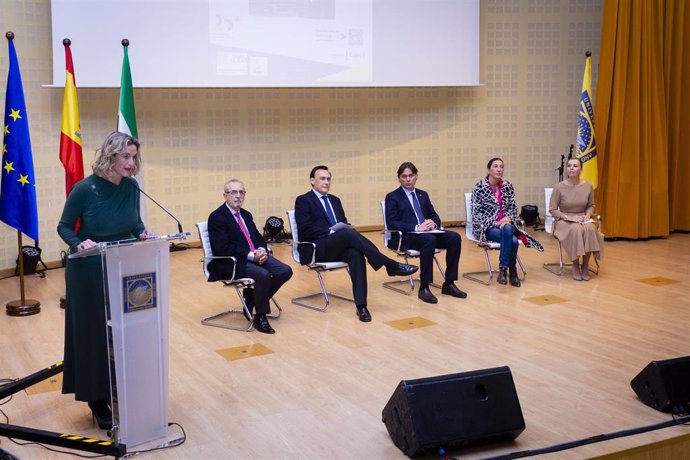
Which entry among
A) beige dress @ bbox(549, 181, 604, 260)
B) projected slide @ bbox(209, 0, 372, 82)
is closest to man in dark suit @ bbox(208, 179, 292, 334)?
beige dress @ bbox(549, 181, 604, 260)

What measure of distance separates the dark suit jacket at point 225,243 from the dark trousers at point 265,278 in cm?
10

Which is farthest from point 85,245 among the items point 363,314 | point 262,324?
point 363,314

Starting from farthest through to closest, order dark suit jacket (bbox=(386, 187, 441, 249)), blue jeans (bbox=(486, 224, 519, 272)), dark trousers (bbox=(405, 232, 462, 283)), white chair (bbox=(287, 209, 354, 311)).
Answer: blue jeans (bbox=(486, 224, 519, 272)), dark suit jacket (bbox=(386, 187, 441, 249)), dark trousers (bbox=(405, 232, 462, 283)), white chair (bbox=(287, 209, 354, 311))

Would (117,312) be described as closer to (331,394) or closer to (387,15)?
(331,394)

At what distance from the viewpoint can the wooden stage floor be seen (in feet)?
13.7

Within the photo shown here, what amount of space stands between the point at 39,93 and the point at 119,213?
5285 millimetres

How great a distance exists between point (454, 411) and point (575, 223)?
187 inches

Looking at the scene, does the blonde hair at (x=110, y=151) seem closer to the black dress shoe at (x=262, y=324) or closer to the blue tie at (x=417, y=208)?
the black dress shoe at (x=262, y=324)

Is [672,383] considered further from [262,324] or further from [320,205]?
[320,205]

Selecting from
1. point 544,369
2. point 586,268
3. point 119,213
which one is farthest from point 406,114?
point 119,213

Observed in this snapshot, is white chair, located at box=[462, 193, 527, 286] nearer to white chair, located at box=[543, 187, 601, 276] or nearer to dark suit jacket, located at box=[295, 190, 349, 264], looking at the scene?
white chair, located at box=[543, 187, 601, 276]

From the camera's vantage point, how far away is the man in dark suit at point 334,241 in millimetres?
6656

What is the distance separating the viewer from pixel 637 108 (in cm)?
1010

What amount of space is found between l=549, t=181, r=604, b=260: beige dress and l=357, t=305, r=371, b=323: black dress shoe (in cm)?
254
